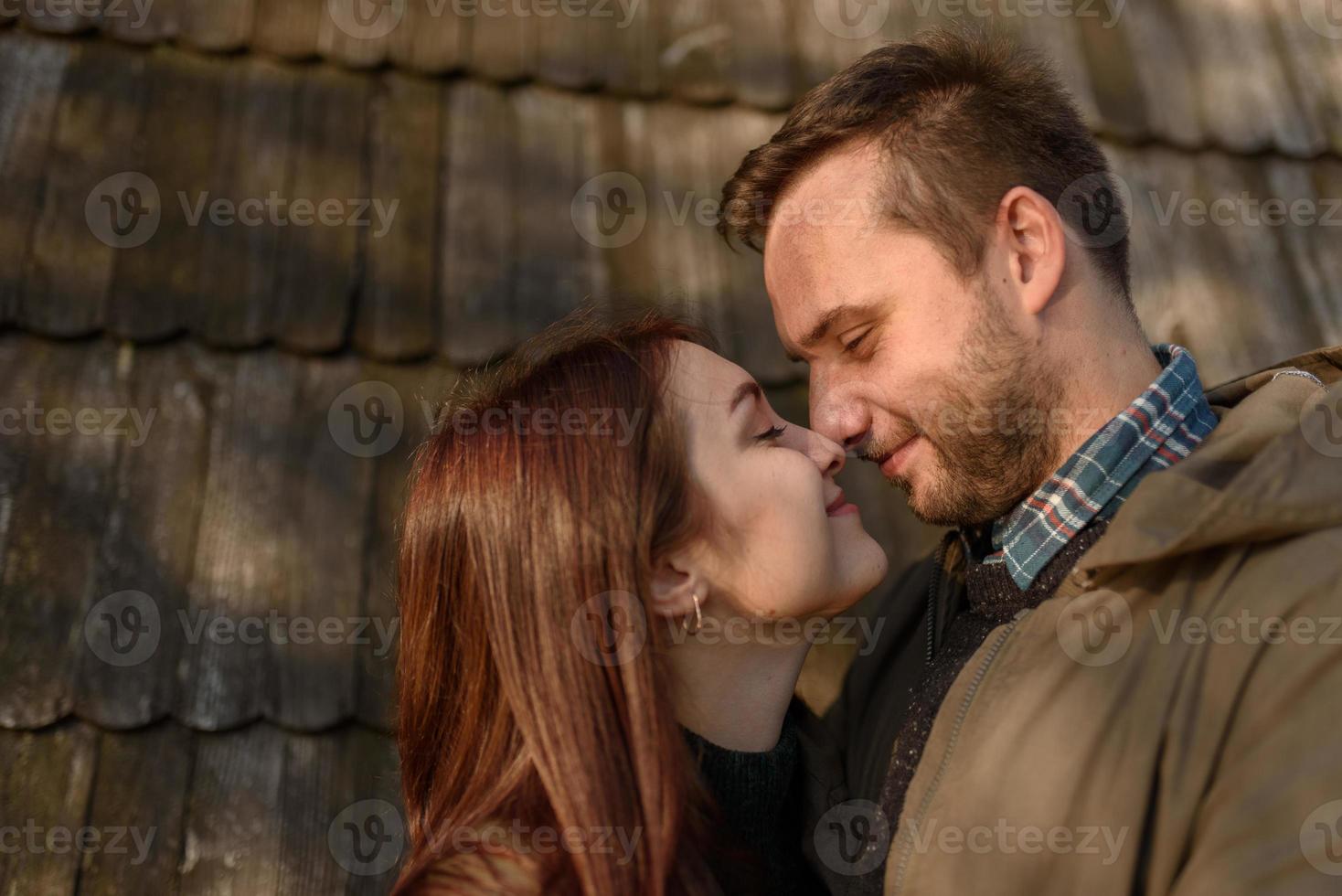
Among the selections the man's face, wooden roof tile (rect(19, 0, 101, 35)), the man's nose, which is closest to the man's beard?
the man's face

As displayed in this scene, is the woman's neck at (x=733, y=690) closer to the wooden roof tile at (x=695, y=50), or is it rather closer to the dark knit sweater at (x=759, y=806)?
the dark knit sweater at (x=759, y=806)

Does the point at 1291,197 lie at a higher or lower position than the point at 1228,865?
higher

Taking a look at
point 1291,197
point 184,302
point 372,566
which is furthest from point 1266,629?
point 184,302

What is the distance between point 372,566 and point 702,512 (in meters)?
0.86

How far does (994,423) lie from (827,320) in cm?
41

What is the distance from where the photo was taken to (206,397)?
234 cm

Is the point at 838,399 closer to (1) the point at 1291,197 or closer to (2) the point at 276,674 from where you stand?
(2) the point at 276,674

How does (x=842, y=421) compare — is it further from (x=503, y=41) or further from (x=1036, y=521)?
(x=503, y=41)

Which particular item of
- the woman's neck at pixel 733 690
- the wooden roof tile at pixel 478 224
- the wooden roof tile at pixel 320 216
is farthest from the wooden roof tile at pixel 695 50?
the woman's neck at pixel 733 690

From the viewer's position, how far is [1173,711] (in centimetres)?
157

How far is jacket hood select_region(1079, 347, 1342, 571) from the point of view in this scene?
1543 mm

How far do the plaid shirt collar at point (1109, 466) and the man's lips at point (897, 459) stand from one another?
0.90 feet

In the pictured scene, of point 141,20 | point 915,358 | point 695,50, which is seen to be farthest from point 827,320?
point 141,20

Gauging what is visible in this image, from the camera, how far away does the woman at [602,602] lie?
5.45 ft
